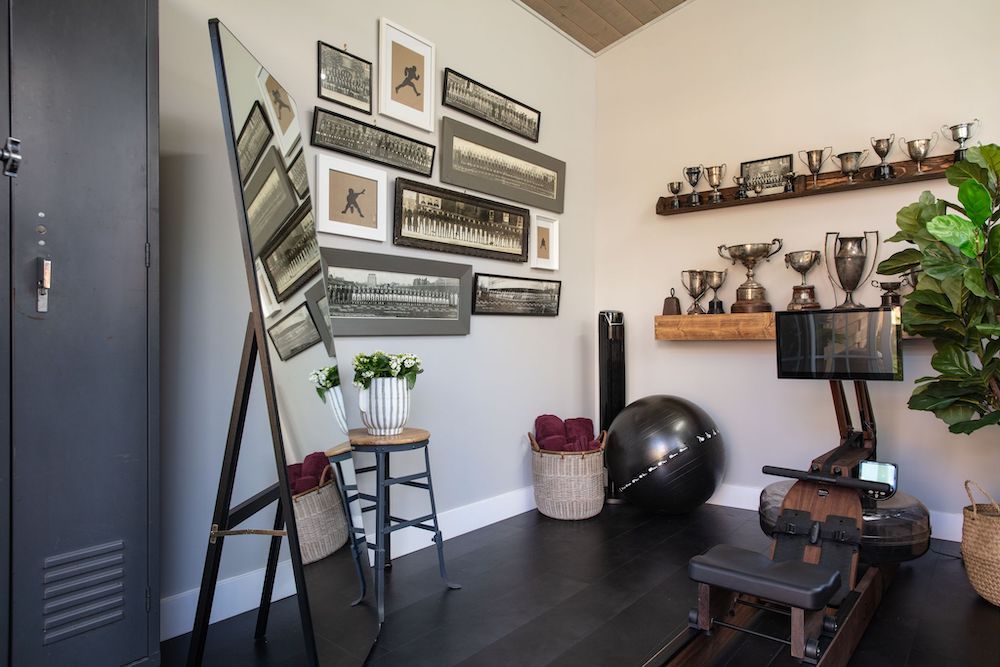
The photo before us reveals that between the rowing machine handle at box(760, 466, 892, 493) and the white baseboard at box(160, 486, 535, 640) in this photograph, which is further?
the rowing machine handle at box(760, 466, 892, 493)

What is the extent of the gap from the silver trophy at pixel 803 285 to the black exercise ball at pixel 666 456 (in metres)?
0.87

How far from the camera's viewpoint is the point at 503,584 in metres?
2.79

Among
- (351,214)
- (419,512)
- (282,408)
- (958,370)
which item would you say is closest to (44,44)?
(282,408)

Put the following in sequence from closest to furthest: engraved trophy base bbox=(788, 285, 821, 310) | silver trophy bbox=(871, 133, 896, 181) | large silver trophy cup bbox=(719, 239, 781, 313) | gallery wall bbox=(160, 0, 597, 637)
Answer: gallery wall bbox=(160, 0, 597, 637)
silver trophy bbox=(871, 133, 896, 181)
engraved trophy base bbox=(788, 285, 821, 310)
large silver trophy cup bbox=(719, 239, 781, 313)

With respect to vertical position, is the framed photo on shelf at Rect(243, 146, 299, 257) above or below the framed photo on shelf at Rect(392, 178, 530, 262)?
below

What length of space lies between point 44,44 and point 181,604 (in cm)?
192

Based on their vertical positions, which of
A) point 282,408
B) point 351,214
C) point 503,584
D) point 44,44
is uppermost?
point 44,44

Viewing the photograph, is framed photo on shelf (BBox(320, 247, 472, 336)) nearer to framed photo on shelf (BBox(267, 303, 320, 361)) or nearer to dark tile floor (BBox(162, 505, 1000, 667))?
framed photo on shelf (BBox(267, 303, 320, 361))

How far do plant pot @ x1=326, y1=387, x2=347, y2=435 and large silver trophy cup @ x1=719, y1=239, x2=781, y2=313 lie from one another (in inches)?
103

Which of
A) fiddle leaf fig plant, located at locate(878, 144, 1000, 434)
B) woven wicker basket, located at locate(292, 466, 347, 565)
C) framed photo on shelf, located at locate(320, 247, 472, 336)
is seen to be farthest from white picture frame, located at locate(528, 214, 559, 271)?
woven wicker basket, located at locate(292, 466, 347, 565)

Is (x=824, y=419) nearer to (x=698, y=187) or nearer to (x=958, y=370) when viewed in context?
(x=958, y=370)

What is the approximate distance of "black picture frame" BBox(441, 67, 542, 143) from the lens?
3494 millimetres

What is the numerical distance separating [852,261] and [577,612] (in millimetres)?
2441

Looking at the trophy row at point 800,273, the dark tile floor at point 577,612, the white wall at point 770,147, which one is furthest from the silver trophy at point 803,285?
the dark tile floor at point 577,612
